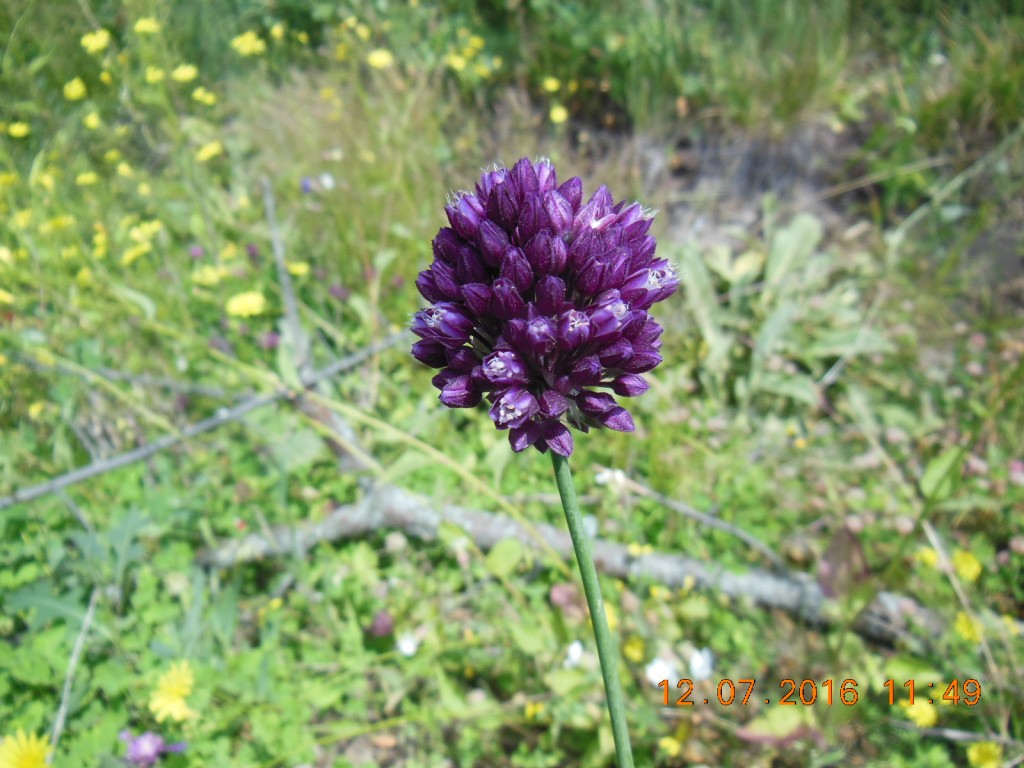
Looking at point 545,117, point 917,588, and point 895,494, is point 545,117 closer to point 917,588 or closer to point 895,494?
point 895,494

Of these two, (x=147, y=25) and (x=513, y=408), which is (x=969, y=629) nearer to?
(x=513, y=408)

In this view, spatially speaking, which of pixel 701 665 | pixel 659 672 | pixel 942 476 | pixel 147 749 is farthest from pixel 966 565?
pixel 147 749

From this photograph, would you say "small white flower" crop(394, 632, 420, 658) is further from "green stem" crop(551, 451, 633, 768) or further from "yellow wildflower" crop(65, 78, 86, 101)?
"yellow wildflower" crop(65, 78, 86, 101)

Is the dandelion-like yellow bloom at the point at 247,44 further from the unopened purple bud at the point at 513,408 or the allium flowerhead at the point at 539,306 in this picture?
the unopened purple bud at the point at 513,408

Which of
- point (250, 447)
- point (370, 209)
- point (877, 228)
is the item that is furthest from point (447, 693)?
point (877, 228)
